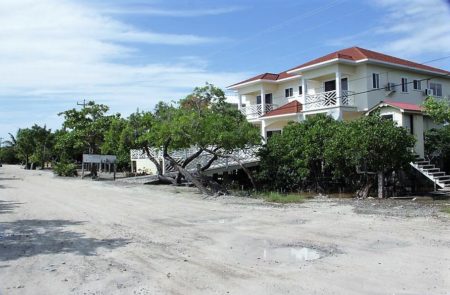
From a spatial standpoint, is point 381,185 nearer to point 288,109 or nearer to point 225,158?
point 225,158

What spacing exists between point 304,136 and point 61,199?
12.6m

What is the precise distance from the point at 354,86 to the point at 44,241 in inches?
969

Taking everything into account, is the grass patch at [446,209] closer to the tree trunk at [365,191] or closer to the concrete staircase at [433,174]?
the tree trunk at [365,191]

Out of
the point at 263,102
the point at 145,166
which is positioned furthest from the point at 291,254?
the point at 145,166

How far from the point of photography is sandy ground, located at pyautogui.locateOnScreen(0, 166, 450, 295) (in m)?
6.70

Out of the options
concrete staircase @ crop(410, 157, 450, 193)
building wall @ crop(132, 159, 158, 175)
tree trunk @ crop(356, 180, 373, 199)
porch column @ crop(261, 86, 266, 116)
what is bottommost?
tree trunk @ crop(356, 180, 373, 199)

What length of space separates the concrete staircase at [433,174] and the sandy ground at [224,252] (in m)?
8.46

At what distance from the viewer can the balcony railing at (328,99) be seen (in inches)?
1167

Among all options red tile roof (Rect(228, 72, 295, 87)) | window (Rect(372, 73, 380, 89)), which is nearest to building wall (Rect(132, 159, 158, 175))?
red tile roof (Rect(228, 72, 295, 87))

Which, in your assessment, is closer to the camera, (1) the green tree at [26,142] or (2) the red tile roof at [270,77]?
(2) the red tile roof at [270,77]

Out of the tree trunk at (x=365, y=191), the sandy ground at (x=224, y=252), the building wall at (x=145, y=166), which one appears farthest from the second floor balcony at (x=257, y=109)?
Result: the sandy ground at (x=224, y=252)

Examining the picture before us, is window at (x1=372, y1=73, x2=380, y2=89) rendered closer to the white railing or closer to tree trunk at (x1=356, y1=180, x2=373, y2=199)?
the white railing

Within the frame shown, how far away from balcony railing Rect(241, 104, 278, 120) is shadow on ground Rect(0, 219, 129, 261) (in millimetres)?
26790

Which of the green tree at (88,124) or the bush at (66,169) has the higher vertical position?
the green tree at (88,124)
